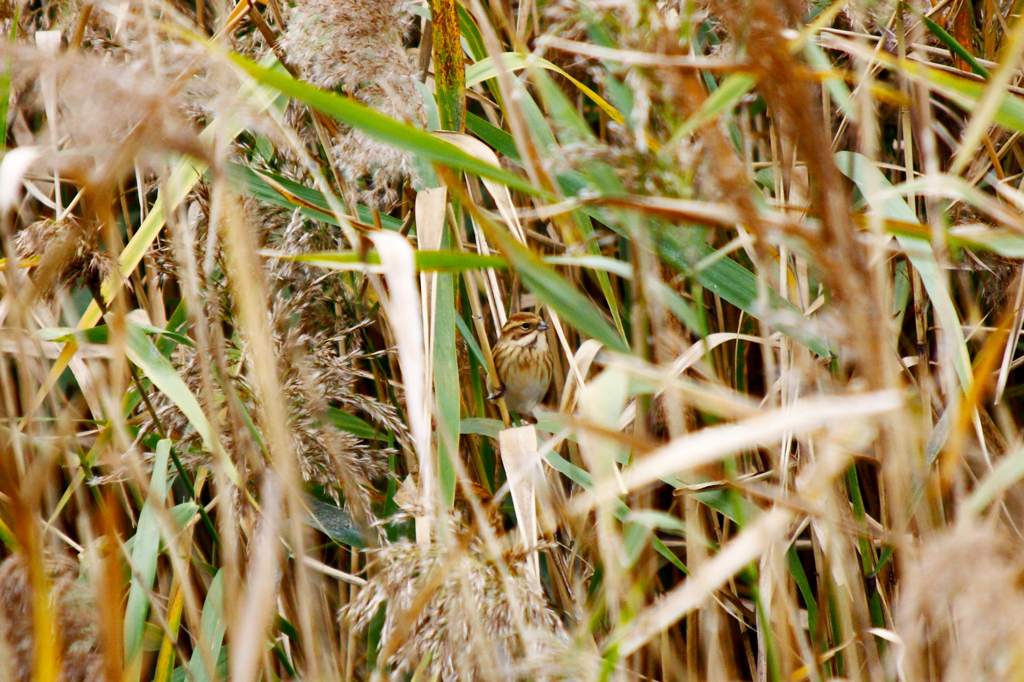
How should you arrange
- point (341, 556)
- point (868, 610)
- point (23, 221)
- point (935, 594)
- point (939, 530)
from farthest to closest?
point (23, 221) < point (341, 556) < point (868, 610) < point (939, 530) < point (935, 594)

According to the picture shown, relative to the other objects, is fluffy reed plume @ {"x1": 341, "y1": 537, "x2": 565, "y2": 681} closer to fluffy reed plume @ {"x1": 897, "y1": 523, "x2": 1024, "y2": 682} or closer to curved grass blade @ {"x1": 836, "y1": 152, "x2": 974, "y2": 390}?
fluffy reed plume @ {"x1": 897, "y1": 523, "x2": 1024, "y2": 682}

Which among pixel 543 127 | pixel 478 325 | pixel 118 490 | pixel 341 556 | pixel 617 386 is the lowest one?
pixel 341 556

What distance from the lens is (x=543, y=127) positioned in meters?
1.62

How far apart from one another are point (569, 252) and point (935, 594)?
657 millimetres

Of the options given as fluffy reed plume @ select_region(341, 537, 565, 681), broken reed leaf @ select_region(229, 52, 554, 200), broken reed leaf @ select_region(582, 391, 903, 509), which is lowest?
fluffy reed plume @ select_region(341, 537, 565, 681)

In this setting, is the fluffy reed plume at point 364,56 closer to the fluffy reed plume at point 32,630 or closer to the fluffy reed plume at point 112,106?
the fluffy reed plume at point 112,106

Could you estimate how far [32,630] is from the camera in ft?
3.65

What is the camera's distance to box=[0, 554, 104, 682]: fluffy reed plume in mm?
1089

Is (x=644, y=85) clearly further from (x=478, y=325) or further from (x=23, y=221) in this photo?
(x=23, y=221)

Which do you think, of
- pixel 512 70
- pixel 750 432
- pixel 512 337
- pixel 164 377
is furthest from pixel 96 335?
pixel 750 432

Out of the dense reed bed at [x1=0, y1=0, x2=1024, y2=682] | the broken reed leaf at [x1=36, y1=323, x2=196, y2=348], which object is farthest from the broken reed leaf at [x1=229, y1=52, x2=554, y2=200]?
the broken reed leaf at [x1=36, y1=323, x2=196, y2=348]

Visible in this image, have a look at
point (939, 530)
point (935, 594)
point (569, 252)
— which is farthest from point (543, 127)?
point (935, 594)

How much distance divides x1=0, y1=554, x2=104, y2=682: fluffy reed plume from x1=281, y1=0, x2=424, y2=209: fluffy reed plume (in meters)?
0.75

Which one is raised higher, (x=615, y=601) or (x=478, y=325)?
(x=478, y=325)
